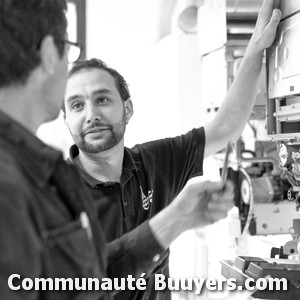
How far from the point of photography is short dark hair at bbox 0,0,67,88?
32.7 inches

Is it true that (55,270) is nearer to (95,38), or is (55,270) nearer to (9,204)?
(9,204)

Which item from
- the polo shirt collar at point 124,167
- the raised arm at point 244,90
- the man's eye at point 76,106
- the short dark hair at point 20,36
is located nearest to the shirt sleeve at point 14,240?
the short dark hair at point 20,36

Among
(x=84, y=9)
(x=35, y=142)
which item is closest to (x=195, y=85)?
(x=84, y=9)

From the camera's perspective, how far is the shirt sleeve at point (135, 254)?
1151 millimetres

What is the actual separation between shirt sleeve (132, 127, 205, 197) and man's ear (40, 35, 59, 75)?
2.86ft

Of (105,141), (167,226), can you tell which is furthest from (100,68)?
(167,226)

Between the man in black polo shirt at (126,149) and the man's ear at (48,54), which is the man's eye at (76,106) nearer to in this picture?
the man in black polo shirt at (126,149)

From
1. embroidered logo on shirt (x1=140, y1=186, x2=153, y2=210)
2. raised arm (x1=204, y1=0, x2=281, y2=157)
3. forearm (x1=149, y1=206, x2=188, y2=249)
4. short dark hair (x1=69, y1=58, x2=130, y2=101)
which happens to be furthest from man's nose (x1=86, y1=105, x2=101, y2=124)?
forearm (x1=149, y1=206, x2=188, y2=249)

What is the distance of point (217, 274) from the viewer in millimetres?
2611

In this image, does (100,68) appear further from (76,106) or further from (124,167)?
(124,167)

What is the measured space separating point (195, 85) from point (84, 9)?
1.07m

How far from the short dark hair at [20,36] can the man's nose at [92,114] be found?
0.73 metres

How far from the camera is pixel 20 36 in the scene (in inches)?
32.9

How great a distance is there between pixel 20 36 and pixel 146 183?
93 cm
